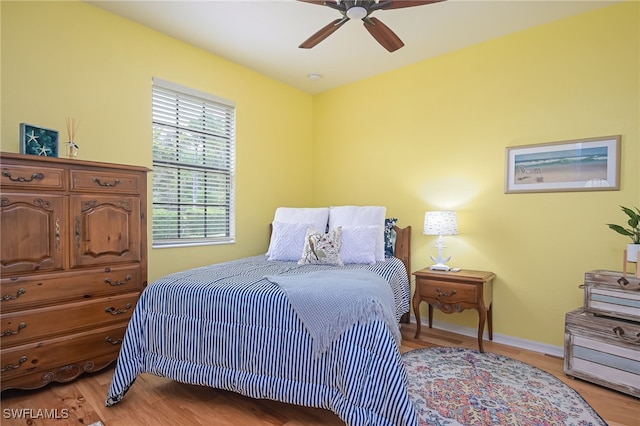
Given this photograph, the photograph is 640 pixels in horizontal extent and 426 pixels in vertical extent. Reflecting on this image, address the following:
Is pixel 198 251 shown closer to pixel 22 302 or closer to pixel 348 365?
pixel 22 302

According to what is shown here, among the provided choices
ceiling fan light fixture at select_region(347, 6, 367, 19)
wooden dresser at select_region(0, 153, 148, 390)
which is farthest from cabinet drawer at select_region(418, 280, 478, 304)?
wooden dresser at select_region(0, 153, 148, 390)

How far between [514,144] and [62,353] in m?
3.86

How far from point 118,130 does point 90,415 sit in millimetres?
2084

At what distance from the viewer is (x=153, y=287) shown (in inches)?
84.3

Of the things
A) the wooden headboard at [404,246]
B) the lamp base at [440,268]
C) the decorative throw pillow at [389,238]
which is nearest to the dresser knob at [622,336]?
the lamp base at [440,268]

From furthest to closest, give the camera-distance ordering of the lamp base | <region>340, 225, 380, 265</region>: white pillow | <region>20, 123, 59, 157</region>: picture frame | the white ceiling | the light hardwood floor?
the lamp base, <region>340, 225, 380, 265</region>: white pillow, the white ceiling, <region>20, 123, 59, 157</region>: picture frame, the light hardwood floor

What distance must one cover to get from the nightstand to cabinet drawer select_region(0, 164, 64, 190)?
2906 millimetres

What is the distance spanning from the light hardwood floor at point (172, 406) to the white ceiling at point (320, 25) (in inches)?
110

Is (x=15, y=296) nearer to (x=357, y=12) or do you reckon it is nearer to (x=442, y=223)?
(x=357, y=12)

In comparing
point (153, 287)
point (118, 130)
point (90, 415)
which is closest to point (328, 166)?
point (118, 130)

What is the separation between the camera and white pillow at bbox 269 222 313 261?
318cm

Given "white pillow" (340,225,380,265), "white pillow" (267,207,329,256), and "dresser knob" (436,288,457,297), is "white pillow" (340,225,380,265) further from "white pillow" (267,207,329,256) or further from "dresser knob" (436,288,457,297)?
"dresser knob" (436,288,457,297)

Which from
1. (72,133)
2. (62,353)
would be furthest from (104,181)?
(62,353)

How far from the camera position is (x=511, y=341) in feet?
9.82
